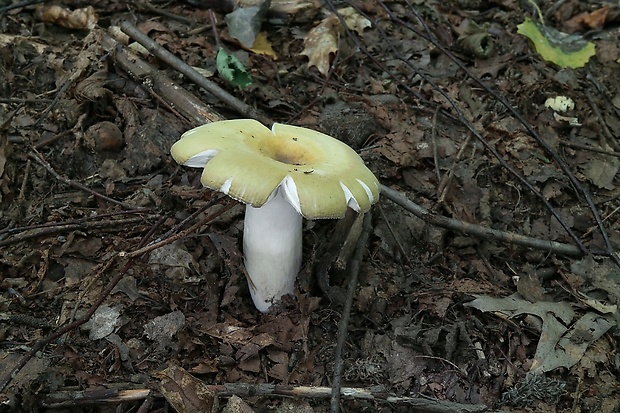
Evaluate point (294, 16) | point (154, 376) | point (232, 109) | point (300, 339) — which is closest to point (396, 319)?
point (300, 339)

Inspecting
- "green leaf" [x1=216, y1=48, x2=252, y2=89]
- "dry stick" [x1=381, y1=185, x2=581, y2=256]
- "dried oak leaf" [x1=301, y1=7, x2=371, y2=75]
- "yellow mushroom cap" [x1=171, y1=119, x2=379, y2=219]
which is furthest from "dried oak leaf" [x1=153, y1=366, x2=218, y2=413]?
"dried oak leaf" [x1=301, y1=7, x2=371, y2=75]

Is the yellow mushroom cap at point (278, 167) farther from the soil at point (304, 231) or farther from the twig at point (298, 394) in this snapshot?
the twig at point (298, 394)

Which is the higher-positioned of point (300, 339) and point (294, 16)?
point (294, 16)

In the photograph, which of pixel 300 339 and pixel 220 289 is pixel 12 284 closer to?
pixel 220 289

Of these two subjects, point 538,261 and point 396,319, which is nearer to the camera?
point 396,319

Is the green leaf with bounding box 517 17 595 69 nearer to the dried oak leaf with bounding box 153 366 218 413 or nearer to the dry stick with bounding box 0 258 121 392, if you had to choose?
the dried oak leaf with bounding box 153 366 218 413

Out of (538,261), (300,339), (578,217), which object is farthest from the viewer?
(578,217)

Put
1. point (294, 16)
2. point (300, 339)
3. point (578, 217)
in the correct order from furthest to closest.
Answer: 1. point (294, 16)
2. point (578, 217)
3. point (300, 339)
